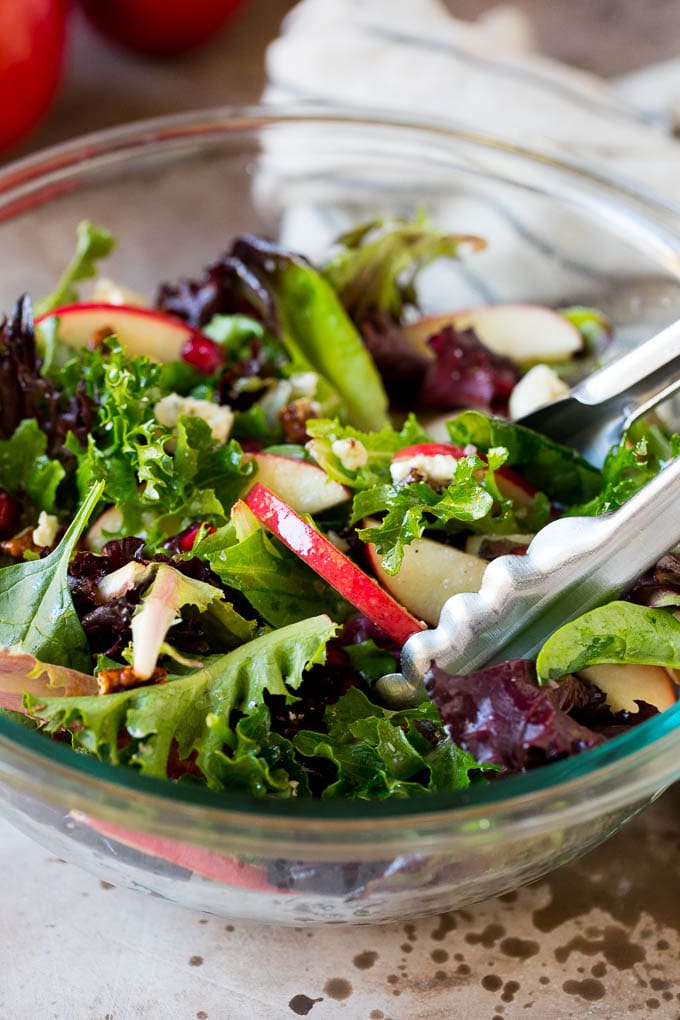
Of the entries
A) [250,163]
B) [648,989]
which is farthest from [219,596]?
[250,163]

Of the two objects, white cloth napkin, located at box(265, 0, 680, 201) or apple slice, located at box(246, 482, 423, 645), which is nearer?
apple slice, located at box(246, 482, 423, 645)

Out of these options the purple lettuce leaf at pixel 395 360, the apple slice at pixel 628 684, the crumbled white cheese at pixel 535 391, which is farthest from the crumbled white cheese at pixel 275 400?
the apple slice at pixel 628 684

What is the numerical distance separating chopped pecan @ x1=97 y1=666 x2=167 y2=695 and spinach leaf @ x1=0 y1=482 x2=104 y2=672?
0.28 ft

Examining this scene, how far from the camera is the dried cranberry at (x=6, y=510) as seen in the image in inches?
56.1

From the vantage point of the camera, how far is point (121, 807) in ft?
3.17

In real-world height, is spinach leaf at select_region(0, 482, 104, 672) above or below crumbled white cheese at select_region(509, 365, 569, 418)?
below

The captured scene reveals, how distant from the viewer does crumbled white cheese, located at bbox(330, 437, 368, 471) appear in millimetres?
1355

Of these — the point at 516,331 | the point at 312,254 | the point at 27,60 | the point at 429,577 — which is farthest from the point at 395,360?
the point at 27,60

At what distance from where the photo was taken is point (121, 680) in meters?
1.12

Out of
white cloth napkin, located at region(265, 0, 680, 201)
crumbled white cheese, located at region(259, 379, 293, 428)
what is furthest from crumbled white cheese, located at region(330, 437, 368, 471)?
white cloth napkin, located at region(265, 0, 680, 201)

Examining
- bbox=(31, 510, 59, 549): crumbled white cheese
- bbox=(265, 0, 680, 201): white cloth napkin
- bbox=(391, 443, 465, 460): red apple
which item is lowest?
bbox=(31, 510, 59, 549): crumbled white cheese

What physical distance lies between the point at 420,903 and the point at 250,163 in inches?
53.8

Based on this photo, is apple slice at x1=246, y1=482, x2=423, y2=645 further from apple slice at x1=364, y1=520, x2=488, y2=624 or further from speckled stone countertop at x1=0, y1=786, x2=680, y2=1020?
speckled stone countertop at x1=0, y1=786, x2=680, y2=1020

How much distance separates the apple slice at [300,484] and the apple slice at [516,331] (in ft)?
1.68
